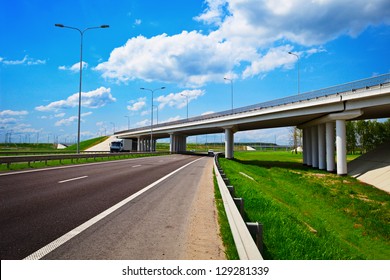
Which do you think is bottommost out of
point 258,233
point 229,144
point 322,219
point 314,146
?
point 322,219

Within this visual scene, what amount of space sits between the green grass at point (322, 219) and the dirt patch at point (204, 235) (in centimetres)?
98

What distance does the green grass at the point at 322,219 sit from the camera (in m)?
5.96

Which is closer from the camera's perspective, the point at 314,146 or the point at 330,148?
the point at 330,148

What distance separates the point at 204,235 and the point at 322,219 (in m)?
10.2

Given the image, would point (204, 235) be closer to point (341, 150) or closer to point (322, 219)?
point (322, 219)

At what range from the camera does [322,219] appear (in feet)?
44.2

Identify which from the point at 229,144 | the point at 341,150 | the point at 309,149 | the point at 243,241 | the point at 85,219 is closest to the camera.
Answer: the point at 243,241

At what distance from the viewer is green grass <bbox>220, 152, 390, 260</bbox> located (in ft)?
19.6

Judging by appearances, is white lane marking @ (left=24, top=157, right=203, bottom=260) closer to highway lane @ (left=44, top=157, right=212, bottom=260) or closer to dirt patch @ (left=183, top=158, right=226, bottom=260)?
highway lane @ (left=44, top=157, right=212, bottom=260)

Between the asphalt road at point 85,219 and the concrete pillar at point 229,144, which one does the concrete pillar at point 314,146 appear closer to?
the concrete pillar at point 229,144

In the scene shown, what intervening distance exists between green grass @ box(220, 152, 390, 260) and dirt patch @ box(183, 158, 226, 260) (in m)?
0.98

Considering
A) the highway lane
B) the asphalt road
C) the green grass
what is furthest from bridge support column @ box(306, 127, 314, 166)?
the highway lane

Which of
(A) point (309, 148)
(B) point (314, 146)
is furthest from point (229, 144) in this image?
(B) point (314, 146)
